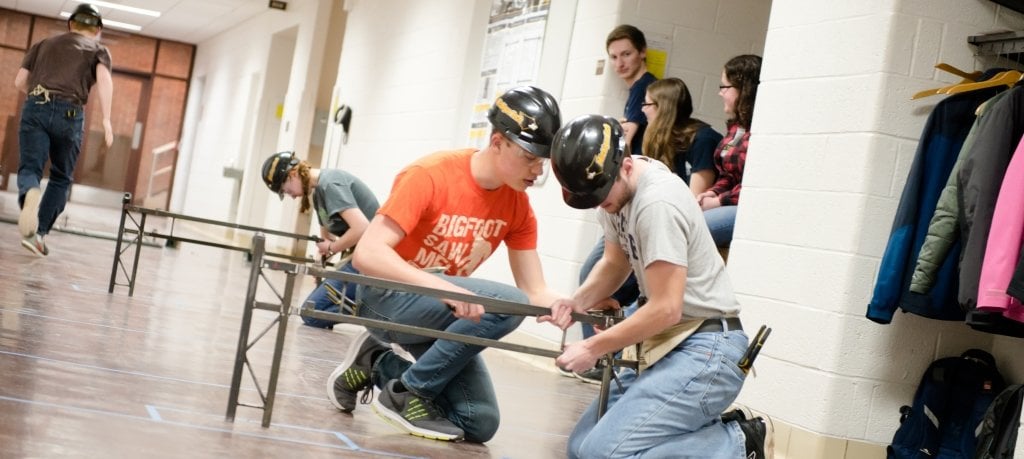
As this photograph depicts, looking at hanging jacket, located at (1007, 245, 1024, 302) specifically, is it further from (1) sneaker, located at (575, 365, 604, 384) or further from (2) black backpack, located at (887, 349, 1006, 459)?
(1) sneaker, located at (575, 365, 604, 384)

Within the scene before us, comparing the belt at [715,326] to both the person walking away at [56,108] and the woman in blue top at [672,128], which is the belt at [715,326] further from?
the person walking away at [56,108]

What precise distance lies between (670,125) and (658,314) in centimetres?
234

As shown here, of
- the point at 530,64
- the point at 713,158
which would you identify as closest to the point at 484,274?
the point at 530,64

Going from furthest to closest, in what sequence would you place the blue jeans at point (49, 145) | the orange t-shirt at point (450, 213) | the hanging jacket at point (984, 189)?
the blue jeans at point (49, 145) < the hanging jacket at point (984, 189) < the orange t-shirt at point (450, 213)

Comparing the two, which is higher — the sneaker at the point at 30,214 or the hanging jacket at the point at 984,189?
the hanging jacket at the point at 984,189

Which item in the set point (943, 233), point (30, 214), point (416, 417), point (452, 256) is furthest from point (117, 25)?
point (943, 233)

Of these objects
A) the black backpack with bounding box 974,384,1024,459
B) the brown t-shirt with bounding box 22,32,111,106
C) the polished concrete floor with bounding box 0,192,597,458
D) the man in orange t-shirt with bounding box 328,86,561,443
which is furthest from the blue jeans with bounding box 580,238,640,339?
the brown t-shirt with bounding box 22,32,111,106

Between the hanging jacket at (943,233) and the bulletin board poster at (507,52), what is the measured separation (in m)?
3.28

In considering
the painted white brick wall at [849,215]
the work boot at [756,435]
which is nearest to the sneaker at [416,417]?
the work boot at [756,435]

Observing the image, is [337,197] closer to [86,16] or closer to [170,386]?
[170,386]

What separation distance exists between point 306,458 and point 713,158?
2.56m

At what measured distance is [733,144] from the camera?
14.9ft

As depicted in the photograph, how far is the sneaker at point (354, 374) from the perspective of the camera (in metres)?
3.38

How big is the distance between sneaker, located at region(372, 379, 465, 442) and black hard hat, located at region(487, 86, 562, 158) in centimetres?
75
